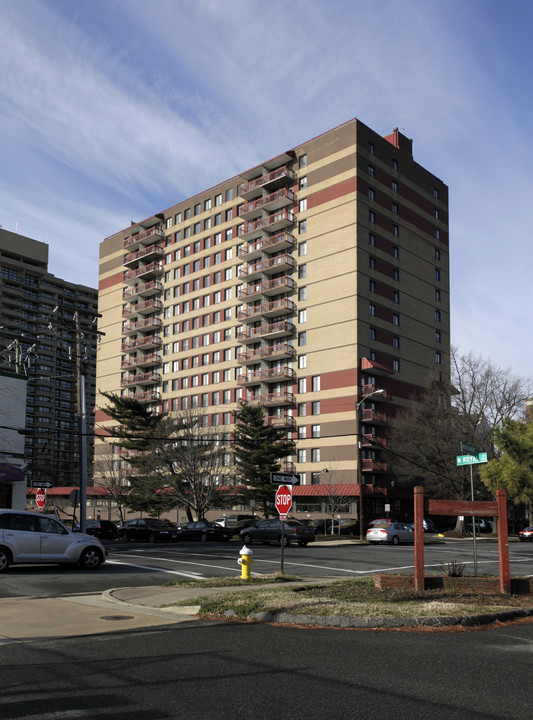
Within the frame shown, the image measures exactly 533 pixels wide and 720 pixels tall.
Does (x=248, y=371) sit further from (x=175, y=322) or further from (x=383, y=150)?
(x=383, y=150)

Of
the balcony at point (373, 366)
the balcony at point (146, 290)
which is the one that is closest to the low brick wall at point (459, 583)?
the balcony at point (373, 366)

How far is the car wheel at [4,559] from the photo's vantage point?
1816cm

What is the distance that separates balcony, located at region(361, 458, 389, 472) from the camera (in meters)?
60.4

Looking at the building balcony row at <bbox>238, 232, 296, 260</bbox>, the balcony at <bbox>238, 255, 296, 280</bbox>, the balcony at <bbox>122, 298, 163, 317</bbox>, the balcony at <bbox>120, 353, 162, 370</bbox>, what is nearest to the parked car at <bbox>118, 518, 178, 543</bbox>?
the balcony at <bbox>238, 255, 296, 280</bbox>

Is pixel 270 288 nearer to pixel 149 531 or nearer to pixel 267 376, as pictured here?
pixel 267 376

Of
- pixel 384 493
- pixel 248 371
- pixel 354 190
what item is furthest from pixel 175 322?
pixel 384 493

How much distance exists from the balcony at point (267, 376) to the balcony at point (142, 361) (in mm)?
15411

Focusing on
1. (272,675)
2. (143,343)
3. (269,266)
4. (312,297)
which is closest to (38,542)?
(272,675)

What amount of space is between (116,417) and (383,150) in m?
37.0

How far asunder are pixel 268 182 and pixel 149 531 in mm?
41728

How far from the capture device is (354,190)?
6412 cm

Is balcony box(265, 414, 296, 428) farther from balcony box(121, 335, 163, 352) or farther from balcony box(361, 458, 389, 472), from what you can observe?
balcony box(121, 335, 163, 352)

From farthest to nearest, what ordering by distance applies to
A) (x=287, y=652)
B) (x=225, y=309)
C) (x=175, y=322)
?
(x=175, y=322), (x=225, y=309), (x=287, y=652)

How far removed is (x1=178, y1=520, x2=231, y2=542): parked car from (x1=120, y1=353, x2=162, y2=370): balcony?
42.0 m
